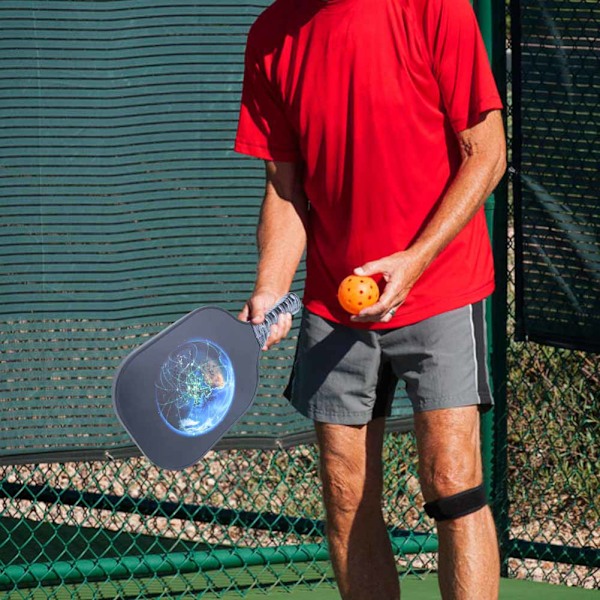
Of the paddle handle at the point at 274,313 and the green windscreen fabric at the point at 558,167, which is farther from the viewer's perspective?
the green windscreen fabric at the point at 558,167

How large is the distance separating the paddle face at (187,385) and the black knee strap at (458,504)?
55 centimetres

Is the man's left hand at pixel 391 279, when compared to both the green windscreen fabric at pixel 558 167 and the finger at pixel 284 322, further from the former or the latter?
the green windscreen fabric at pixel 558 167

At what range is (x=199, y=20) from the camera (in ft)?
16.0

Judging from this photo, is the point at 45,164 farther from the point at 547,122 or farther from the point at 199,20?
the point at 547,122

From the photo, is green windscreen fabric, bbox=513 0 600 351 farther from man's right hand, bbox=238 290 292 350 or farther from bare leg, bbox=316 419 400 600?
man's right hand, bbox=238 290 292 350

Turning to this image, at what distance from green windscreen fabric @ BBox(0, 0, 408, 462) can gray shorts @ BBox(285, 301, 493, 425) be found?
3.36ft

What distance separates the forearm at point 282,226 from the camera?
3920mm

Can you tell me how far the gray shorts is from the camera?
376 centimetres

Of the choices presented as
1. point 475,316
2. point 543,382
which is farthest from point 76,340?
point 543,382

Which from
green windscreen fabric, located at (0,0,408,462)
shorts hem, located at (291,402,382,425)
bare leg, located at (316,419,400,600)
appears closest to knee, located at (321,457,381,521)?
bare leg, located at (316,419,400,600)

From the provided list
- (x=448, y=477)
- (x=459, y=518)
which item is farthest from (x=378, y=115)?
(x=459, y=518)

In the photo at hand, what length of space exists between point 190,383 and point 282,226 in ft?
1.93

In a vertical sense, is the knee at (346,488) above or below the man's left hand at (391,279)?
below

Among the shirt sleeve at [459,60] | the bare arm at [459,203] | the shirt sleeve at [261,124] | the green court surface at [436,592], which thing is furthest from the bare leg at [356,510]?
the green court surface at [436,592]
